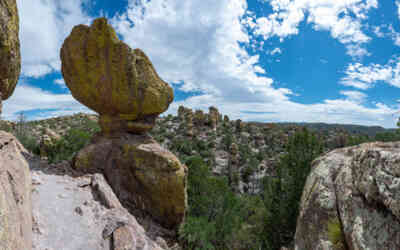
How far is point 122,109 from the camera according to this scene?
985 cm

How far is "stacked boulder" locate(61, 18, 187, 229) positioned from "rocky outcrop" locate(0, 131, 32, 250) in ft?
15.3

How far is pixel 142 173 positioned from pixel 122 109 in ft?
11.5

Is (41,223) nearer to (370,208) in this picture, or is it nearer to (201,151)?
(370,208)

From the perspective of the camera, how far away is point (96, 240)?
15.9ft

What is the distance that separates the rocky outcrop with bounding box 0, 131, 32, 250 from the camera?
2579mm

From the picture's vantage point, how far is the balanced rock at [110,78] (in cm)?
879

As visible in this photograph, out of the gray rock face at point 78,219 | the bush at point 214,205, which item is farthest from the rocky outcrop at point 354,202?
the bush at point 214,205

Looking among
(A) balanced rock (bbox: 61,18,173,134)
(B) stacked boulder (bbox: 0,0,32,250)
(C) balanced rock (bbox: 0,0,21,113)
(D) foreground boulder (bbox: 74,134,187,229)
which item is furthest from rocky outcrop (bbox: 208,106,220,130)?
(B) stacked boulder (bbox: 0,0,32,250)

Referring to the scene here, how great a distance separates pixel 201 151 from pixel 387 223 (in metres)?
36.5

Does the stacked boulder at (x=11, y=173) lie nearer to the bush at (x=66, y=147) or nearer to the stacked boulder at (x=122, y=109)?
the stacked boulder at (x=122, y=109)

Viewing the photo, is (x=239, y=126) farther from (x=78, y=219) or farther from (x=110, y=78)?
(x=78, y=219)

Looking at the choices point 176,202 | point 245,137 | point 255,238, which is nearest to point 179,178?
point 176,202

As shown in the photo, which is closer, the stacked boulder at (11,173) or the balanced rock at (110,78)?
the stacked boulder at (11,173)

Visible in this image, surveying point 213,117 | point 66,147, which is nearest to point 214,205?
point 66,147
